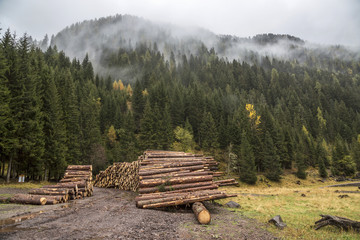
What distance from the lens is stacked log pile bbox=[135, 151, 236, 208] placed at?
10.1m

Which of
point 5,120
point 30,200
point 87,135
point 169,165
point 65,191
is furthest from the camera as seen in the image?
point 87,135

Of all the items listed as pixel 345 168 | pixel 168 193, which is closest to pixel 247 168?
pixel 168 193

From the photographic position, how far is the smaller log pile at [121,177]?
18406 mm

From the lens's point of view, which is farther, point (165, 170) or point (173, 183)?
point (165, 170)

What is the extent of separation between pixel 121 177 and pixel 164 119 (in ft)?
115

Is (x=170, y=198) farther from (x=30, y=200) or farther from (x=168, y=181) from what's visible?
(x=30, y=200)

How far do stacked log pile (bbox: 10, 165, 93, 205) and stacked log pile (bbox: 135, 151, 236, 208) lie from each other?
5175mm

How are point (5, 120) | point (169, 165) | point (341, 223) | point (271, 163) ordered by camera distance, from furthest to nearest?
point (271, 163)
point (5, 120)
point (169, 165)
point (341, 223)

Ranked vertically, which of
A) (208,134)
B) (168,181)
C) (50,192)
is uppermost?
(208,134)

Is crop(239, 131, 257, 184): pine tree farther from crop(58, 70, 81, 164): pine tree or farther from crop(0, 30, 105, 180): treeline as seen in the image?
crop(0, 30, 105, 180): treeline

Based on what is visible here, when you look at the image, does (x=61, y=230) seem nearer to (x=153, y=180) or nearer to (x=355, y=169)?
(x=153, y=180)

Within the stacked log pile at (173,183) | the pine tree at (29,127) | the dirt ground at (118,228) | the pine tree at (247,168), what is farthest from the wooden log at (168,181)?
the pine tree at (247,168)

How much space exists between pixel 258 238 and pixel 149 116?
50.8 metres

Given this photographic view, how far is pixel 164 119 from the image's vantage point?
183ft
